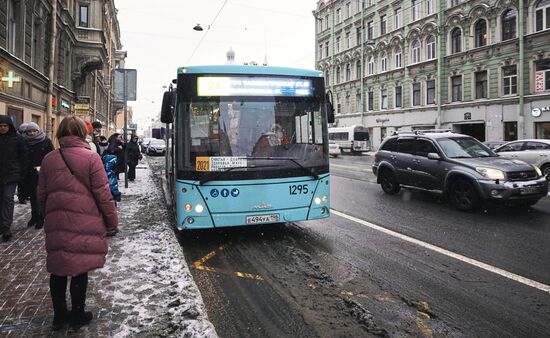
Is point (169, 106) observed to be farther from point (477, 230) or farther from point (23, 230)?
point (477, 230)

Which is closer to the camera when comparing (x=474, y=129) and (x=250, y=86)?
(x=250, y=86)

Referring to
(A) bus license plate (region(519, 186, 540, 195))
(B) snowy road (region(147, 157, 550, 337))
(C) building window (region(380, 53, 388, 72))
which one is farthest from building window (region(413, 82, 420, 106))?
(B) snowy road (region(147, 157, 550, 337))

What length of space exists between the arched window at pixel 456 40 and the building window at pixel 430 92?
300 cm

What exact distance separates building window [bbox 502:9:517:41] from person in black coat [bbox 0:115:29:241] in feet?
97.4

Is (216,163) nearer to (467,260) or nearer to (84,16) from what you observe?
(467,260)

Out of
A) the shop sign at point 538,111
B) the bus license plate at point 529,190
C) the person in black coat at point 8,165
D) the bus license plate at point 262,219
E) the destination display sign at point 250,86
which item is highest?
the shop sign at point 538,111

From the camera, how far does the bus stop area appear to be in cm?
339

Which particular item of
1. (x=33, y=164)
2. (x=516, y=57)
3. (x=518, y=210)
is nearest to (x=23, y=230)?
(x=33, y=164)

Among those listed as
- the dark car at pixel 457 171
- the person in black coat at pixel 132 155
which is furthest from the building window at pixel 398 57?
the person in black coat at pixel 132 155

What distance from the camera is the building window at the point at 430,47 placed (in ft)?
112

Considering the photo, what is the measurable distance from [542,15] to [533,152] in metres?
15.2

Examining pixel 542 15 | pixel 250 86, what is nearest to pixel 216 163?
pixel 250 86

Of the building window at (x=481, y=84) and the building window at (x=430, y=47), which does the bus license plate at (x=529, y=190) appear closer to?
the building window at (x=481, y=84)

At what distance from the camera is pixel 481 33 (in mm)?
30000
